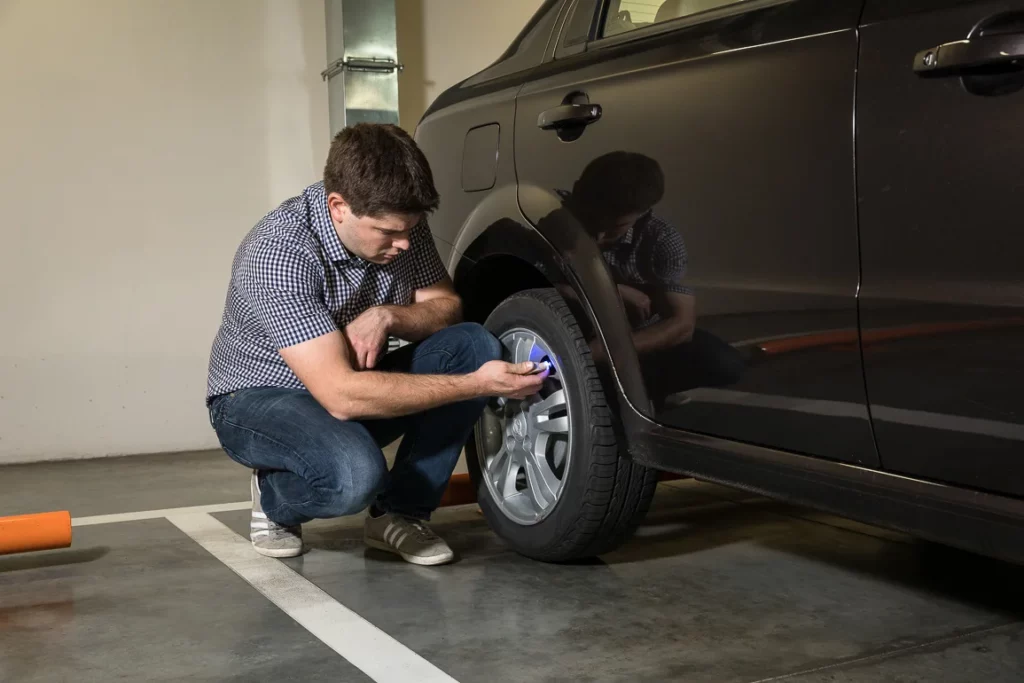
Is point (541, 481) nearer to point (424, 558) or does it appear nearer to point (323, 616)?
point (424, 558)

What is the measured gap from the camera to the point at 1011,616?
7.11 ft

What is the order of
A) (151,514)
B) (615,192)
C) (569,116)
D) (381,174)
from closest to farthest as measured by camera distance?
1. (615,192)
2. (569,116)
3. (381,174)
4. (151,514)

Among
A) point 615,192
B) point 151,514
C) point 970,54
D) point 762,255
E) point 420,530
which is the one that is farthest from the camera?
point 151,514

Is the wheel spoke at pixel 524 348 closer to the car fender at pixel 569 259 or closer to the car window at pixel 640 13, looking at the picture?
the car fender at pixel 569 259

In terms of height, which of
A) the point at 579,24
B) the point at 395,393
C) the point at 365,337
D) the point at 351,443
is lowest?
the point at 351,443

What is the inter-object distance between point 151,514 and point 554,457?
157 cm

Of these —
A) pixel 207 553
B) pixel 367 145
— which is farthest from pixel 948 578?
pixel 207 553

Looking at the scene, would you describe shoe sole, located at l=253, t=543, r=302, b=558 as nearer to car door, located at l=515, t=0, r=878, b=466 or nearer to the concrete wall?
car door, located at l=515, t=0, r=878, b=466

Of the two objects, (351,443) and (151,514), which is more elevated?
(351,443)

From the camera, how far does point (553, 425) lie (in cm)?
248

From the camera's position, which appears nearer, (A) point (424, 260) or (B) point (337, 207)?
(B) point (337, 207)

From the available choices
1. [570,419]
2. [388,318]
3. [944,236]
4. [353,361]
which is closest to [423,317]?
[388,318]

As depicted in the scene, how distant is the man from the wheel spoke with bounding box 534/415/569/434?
91 millimetres

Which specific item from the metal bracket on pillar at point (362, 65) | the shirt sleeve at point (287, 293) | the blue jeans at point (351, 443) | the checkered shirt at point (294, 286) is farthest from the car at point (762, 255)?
the metal bracket on pillar at point (362, 65)
